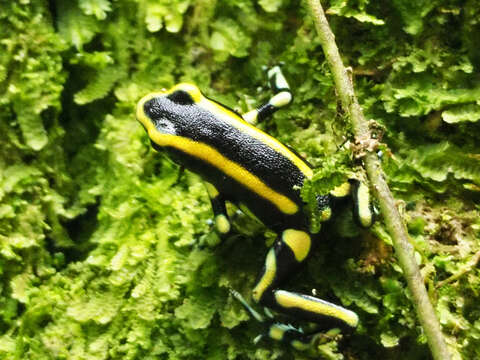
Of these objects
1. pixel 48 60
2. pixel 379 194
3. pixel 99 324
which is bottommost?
pixel 99 324

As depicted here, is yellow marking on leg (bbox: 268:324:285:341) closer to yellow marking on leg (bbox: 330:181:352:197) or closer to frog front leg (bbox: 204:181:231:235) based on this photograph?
frog front leg (bbox: 204:181:231:235)

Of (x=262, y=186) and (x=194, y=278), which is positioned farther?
(x=194, y=278)

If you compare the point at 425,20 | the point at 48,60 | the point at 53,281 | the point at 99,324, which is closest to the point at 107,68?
the point at 48,60

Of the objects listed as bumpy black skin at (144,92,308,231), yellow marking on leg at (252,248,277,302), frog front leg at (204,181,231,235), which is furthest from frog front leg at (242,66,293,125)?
yellow marking on leg at (252,248,277,302)

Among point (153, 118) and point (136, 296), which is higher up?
point (153, 118)

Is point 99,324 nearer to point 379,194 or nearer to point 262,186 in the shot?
point 262,186

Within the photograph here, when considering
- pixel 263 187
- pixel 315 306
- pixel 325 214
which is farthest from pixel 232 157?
pixel 315 306

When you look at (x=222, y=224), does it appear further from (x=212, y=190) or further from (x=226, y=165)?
(x=226, y=165)

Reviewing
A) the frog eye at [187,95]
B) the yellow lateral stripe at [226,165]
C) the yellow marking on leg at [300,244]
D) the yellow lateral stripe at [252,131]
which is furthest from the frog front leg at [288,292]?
the frog eye at [187,95]
